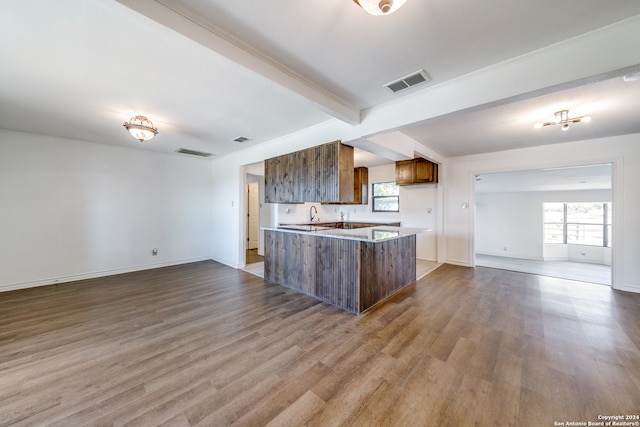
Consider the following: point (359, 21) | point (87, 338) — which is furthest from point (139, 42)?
point (87, 338)

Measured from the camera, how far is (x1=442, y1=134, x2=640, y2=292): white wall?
384 centimetres

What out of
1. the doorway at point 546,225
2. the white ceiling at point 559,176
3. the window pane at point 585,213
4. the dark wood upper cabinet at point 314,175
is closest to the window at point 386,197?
the white ceiling at point 559,176

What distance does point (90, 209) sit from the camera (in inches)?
180

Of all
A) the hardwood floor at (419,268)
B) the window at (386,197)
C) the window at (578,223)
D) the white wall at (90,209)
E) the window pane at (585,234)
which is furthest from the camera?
the window pane at (585,234)

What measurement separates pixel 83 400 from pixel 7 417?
0.37 m

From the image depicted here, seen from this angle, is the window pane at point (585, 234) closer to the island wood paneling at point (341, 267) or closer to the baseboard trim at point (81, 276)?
the island wood paneling at point (341, 267)

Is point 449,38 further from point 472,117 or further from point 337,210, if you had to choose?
point 337,210

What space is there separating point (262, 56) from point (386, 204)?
5.68 m

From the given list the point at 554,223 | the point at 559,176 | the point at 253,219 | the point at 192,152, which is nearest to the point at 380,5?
the point at 192,152

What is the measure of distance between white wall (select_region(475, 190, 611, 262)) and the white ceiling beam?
10.0 metres

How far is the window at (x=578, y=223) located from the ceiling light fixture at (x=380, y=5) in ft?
37.4

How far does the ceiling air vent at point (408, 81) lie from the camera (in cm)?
225

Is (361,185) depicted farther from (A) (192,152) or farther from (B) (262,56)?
(B) (262,56)

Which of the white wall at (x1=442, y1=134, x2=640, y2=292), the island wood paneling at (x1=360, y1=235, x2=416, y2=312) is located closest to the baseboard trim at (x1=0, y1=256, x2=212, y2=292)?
the island wood paneling at (x1=360, y1=235, x2=416, y2=312)
